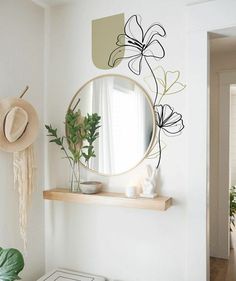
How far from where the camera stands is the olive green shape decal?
196 centimetres

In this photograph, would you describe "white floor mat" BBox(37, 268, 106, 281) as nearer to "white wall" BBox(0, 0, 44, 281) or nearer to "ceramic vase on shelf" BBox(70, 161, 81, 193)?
"white wall" BBox(0, 0, 44, 281)

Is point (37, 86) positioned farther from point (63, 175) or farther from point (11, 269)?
point (11, 269)

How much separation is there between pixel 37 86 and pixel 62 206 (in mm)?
968

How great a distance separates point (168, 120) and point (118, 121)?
0.36 m

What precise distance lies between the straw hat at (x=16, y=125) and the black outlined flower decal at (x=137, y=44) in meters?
0.69

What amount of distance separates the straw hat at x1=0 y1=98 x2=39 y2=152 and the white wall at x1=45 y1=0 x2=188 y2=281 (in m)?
0.33

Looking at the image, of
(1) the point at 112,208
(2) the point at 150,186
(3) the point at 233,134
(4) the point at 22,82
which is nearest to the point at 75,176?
(1) the point at 112,208

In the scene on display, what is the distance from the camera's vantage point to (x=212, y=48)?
3125 millimetres

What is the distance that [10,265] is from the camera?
4.55 feet

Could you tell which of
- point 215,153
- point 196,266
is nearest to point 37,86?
point 196,266

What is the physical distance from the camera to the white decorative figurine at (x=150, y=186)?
1.77m

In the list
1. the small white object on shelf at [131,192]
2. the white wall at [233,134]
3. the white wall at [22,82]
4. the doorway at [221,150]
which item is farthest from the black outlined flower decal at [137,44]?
the white wall at [233,134]

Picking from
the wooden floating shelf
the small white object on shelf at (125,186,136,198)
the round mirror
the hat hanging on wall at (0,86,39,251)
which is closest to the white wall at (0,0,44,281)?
the hat hanging on wall at (0,86,39,251)

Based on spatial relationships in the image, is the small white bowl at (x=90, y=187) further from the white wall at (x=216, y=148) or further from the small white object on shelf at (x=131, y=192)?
the white wall at (x=216, y=148)
